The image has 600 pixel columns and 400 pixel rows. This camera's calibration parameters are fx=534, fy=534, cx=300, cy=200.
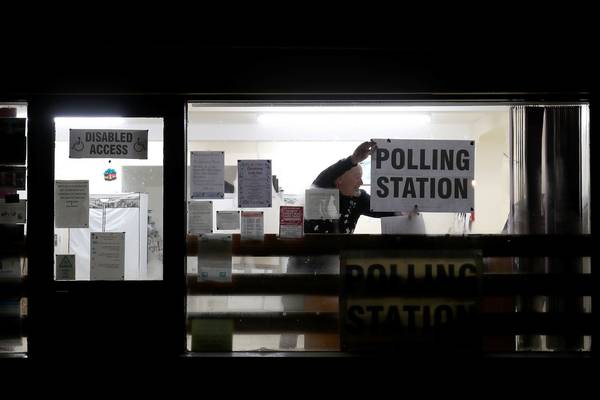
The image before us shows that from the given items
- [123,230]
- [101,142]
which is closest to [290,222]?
[123,230]

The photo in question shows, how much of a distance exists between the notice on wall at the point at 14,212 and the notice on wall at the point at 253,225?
1.75 meters

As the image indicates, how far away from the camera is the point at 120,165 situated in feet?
14.2

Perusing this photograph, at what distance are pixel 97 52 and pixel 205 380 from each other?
9.00ft

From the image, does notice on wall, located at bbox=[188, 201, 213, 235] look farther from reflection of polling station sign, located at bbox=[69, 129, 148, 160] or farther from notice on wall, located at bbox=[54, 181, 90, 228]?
notice on wall, located at bbox=[54, 181, 90, 228]

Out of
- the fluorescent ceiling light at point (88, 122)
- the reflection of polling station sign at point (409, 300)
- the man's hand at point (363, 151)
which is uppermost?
the fluorescent ceiling light at point (88, 122)

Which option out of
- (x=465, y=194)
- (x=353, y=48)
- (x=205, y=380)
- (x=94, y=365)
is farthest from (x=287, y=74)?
(x=94, y=365)

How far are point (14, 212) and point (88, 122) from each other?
0.93 meters

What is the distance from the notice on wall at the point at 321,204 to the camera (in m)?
4.46

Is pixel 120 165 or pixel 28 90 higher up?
pixel 28 90

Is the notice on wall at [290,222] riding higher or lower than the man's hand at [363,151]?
lower

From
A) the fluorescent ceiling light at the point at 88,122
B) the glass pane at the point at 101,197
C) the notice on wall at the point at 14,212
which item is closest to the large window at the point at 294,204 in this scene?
the glass pane at the point at 101,197

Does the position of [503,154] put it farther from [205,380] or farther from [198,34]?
[205,380]

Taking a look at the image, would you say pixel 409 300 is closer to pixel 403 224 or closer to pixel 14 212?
pixel 403 224

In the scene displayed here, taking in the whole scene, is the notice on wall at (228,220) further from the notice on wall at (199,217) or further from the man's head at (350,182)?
the man's head at (350,182)
